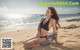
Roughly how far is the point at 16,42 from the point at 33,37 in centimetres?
21

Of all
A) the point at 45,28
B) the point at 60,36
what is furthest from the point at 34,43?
the point at 60,36

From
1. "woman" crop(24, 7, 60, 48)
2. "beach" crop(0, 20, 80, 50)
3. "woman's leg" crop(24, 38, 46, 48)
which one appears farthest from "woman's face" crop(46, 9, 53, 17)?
"woman's leg" crop(24, 38, 46, 48)

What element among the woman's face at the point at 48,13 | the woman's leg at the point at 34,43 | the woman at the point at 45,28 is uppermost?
the woman's face at the point at 48,13

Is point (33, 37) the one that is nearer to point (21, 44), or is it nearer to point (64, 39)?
point (21, 44)

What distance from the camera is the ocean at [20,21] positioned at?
5.60ft

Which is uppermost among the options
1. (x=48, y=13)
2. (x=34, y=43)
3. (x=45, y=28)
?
(x=48, y=13)

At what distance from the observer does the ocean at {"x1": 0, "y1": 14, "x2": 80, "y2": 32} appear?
1.71 meters

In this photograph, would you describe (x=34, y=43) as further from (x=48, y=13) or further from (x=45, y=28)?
(x=48, y=13)

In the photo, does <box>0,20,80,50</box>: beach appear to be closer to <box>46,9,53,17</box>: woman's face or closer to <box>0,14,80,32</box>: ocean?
<box>0,14,80,32</box>: ocean

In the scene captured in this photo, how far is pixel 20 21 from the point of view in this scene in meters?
1.73

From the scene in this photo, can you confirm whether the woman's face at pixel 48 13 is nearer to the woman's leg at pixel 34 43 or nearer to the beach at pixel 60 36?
the beach at pixel 60 36

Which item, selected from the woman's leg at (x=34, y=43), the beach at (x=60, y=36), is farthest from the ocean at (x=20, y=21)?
the woman's leg at (x=34, y=43)

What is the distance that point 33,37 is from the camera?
1.70 metres

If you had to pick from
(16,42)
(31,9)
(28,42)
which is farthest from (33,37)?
(31,9)
